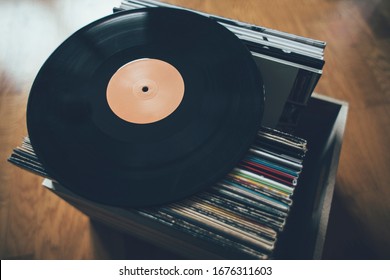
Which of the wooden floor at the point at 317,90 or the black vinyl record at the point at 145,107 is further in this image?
the wooden floor at the point at 317,90

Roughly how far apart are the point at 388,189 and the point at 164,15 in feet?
2.54

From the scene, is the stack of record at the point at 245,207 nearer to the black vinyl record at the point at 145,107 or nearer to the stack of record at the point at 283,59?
the black vinyl record at the point at 145,107

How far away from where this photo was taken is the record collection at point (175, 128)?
527 mm

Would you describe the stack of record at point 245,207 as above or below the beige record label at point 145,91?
below

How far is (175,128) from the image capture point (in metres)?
0.59

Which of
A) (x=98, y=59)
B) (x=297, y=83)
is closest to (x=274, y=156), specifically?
(x=297, y=83)

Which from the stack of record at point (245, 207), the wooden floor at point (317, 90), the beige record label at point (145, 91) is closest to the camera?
the stack of record at point (245, 207)

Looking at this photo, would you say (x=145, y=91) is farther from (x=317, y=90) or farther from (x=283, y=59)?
(x=317, y=90)

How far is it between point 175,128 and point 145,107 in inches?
3.4

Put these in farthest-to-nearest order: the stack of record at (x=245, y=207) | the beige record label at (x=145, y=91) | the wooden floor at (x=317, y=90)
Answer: the wooden floor at (x=317, y=90)
the beige record label at (x=145, y=91)
the stack of record at (x=245, y=207)

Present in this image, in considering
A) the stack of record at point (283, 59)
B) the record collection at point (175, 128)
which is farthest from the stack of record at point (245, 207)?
the stack of record at point (283, 59)

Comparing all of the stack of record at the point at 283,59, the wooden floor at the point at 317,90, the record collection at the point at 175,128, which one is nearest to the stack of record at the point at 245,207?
the record collection at the point at 175,128

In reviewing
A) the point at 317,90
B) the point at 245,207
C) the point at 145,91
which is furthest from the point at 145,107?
the point at 317,90

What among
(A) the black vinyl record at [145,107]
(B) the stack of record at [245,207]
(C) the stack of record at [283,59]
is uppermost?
(C) the stack of record at [283,59]
